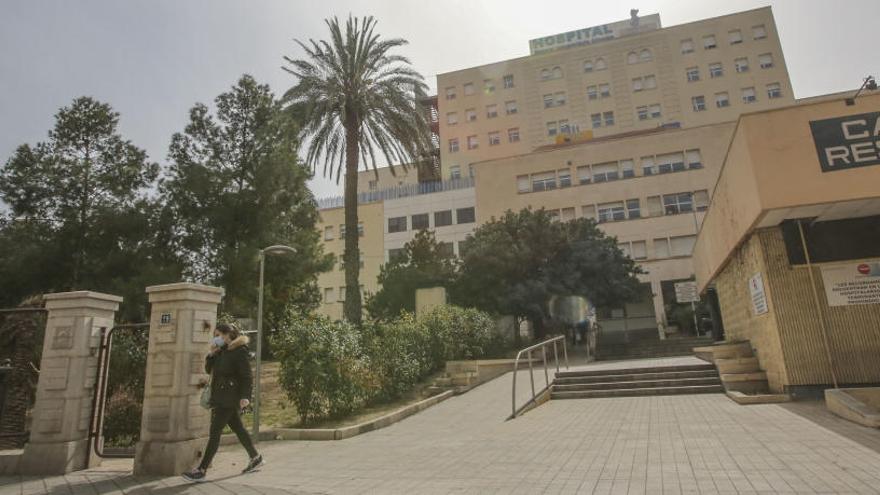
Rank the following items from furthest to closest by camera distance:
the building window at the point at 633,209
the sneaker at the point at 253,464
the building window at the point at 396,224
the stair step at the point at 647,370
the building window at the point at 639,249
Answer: the building window at the point at 396,224, the building window at the point at 633,209, the building window at the point at 639,249, the stair step at the point at 647,370, the sneaker at the point at 253,464

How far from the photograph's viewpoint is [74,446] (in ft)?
21.2

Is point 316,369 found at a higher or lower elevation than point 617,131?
lower

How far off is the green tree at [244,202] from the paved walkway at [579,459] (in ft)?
33.7

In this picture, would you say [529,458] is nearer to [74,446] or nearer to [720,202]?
[74,446]

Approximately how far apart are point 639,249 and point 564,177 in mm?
8009

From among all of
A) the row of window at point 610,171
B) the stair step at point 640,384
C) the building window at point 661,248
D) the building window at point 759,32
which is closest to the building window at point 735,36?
the building window at point 759,32

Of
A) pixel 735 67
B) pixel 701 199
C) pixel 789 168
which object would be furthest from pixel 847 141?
pixel 735 67

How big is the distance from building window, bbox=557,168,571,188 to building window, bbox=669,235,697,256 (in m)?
8.68

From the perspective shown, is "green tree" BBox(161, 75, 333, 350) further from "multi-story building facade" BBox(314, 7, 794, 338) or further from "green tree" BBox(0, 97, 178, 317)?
"multi-story building facade" BBox(314, 7, 794, 338)

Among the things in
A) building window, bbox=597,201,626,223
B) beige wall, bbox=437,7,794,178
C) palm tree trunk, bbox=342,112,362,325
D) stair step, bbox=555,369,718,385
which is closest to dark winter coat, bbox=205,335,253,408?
stair step, bbox=555,369,718,385

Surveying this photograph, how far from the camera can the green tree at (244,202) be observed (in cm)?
1730

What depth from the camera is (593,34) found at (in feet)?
169

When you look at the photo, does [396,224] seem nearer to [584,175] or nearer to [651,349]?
[584,175]

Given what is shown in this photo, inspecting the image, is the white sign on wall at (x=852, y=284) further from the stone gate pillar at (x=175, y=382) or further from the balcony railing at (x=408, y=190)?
the balcony railing at (x=408, y=190)
